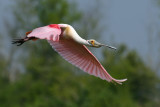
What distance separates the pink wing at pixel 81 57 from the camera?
6.72 metres

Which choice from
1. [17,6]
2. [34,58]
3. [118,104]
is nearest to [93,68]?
[118,104]

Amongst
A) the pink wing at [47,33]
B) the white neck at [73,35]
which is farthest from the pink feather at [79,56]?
the pink wing at [47,33]

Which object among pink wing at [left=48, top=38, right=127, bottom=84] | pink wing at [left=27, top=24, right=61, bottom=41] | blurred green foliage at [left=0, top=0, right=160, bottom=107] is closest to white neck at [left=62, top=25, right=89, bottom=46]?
pink wing at [left=27, top=24, right=61, bottom=41]

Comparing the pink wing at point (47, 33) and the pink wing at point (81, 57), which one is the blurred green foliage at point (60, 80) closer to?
the pink wing at point (81, 57)

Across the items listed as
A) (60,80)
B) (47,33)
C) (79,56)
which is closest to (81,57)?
(79,56)

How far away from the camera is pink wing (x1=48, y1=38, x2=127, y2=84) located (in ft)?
22.0

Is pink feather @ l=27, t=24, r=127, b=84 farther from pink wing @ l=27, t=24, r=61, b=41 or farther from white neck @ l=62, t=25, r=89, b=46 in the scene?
pink wing @ l=27, t=24, r=61, b=41

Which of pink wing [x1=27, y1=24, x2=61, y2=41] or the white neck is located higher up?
pink wing [x1=27, y1=24, x2=61, y2=41]

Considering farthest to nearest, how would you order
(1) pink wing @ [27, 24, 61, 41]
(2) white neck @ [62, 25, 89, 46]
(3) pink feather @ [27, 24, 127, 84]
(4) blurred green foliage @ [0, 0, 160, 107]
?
(4) blurred green foliage @ [0, 0, 160, 107] → (3) pink feather @ [27, 24, 127, 84] → (2) white neck @ [62, 25, 89, 46] → (1) pink wing @ [27, 24, 61, 41]

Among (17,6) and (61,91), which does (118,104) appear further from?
(17,6)

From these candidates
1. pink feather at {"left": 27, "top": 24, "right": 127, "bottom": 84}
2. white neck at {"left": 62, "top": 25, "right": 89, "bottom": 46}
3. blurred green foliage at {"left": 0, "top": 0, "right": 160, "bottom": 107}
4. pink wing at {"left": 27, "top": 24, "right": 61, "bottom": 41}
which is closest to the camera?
pink wing at {"left": 27, "top": 24, "right": 61, "bottom": 41}

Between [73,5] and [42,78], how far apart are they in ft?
15.8

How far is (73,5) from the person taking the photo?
29.2m

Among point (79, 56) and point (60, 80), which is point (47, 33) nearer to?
point (79, 56)
